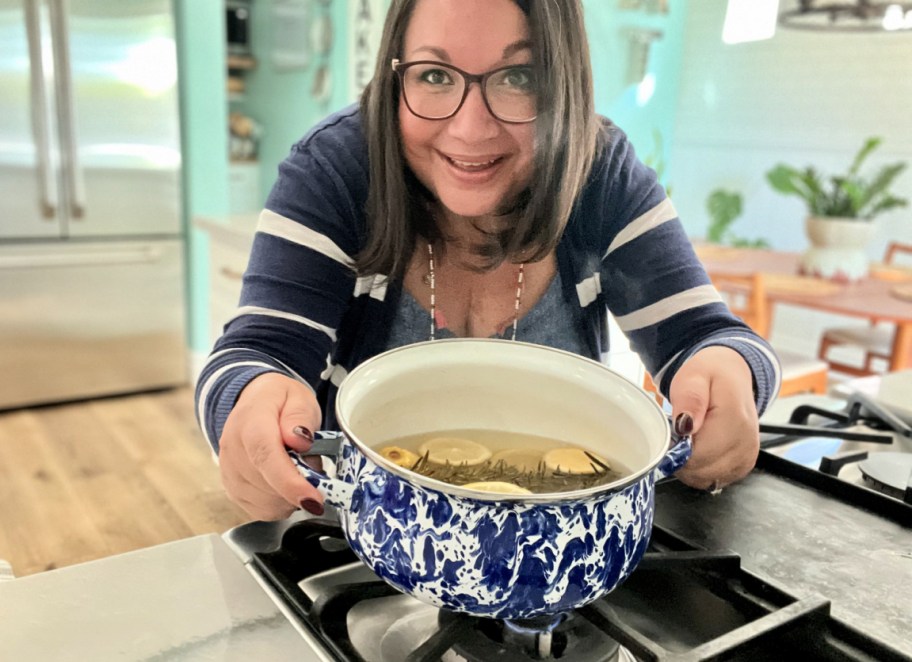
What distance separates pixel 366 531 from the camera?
1.30 ft

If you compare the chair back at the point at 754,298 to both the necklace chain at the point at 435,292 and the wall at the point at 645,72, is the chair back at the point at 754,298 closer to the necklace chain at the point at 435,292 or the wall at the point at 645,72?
the wall at the point at 645,72

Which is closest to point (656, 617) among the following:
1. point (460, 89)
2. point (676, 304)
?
point (676, 304)

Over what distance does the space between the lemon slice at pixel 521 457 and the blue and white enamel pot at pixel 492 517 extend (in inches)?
1.9

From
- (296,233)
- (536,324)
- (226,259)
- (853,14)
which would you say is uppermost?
(853,14)

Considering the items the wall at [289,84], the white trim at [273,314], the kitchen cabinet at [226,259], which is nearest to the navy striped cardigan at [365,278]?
the white trim at [273,314]

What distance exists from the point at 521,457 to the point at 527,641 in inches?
4.9

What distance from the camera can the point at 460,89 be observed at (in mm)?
665

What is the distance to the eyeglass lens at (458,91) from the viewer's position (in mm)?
663

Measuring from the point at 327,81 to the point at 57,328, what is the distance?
1.42m

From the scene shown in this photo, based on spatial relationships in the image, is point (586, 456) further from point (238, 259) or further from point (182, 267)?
point (182, 267)

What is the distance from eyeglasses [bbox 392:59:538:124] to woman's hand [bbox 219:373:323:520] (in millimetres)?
292

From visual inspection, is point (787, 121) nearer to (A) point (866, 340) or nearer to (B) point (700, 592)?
(A) point (866, 340)

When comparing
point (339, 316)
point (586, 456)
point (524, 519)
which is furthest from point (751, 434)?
point (339, 316)

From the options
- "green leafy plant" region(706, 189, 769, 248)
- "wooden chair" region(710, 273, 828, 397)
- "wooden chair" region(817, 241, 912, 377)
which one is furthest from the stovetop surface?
"green leafy plant" region(706, 189, 769, 248)
